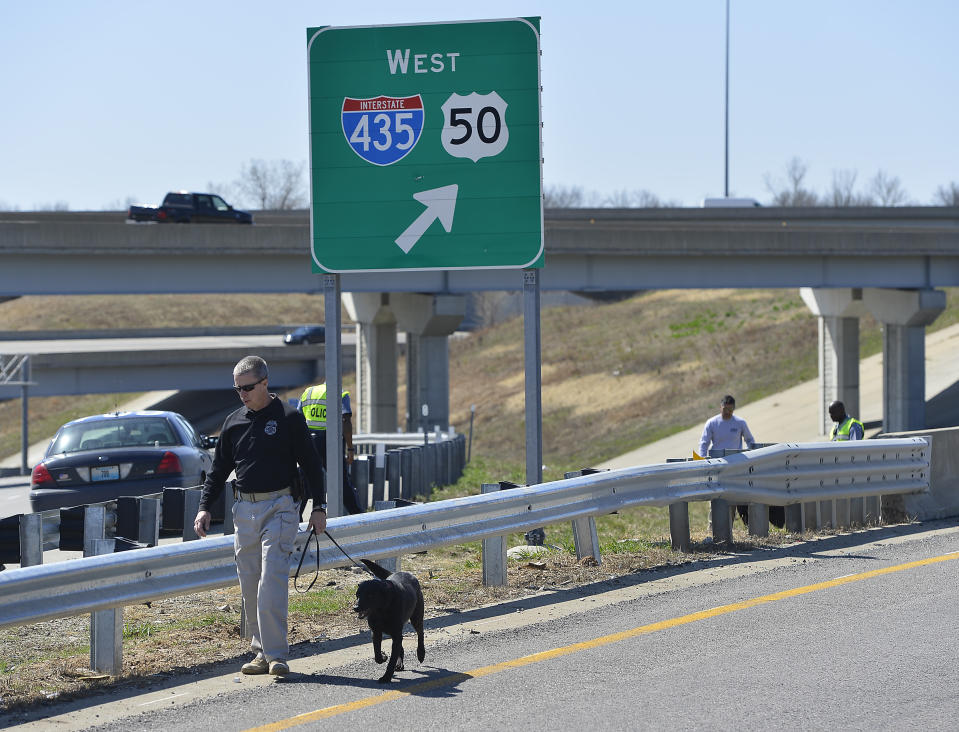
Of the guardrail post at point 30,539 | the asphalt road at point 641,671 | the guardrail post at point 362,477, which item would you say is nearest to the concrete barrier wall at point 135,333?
the guardrail post at point 362,477

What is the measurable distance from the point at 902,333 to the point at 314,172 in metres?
34.8

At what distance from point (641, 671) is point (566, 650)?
26.4 inches

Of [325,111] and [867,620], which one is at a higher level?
[325,111]

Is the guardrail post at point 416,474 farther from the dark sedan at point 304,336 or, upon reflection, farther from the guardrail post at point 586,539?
the dark sedan at point 304,336

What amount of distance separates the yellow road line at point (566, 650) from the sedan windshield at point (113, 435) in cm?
906

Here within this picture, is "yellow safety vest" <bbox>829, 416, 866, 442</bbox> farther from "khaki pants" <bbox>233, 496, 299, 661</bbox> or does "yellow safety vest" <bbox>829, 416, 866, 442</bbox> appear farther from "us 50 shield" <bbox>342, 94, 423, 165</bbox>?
"khaki pants" <bbox>233, 496, 299, 661</bbox>

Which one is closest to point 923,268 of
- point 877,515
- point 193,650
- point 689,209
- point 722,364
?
point 722,364

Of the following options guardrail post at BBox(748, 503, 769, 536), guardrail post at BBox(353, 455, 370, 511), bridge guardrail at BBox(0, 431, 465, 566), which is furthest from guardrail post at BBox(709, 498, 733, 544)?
guardrail post at BBox(353, 455, 370, 511)

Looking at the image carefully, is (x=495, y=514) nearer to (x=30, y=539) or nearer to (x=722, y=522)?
(x=722, y=522)

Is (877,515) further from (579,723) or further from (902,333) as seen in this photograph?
(902,333)

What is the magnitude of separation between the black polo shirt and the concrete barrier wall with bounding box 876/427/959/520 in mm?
7850

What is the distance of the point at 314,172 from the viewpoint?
37.5 ft

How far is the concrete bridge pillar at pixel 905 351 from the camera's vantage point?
4147cm

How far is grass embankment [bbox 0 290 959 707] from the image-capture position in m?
8.23
